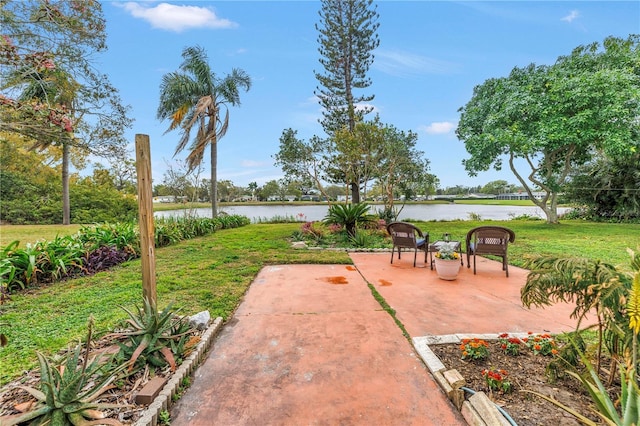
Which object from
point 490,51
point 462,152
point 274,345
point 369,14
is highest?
point 369,14

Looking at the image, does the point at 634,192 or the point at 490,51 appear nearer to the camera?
the point at 490,51

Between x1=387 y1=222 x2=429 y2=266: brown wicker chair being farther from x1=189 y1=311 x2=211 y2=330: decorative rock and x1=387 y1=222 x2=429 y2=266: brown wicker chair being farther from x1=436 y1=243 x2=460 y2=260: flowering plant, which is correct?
x1=189 y1=311 x2=211 y2=330: decorative rock

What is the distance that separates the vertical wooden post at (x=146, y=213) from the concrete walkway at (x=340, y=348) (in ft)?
2.44

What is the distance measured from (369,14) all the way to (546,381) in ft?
56.2

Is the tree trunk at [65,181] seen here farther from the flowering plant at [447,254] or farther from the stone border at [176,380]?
the flowering plant at [447,254]

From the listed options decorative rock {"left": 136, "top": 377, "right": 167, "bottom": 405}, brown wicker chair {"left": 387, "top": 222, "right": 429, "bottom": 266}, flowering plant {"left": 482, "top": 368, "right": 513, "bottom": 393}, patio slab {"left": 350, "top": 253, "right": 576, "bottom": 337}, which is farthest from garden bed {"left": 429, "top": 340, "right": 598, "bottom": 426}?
brown wicker chair {"left": 387, "top": 222, "right": 429, "bottom": 266}

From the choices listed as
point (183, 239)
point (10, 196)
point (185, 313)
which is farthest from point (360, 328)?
point (10, 196)

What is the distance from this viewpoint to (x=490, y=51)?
312 inches

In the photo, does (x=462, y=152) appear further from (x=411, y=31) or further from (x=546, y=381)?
(x=546, y=381)

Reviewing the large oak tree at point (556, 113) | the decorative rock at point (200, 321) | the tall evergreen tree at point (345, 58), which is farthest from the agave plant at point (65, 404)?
the tall evergreen tree at point (345, 58)

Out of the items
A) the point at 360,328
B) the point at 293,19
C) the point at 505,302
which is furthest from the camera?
the point at 293,19

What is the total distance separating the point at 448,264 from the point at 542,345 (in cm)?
187

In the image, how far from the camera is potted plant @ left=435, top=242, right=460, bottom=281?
386 centimetres

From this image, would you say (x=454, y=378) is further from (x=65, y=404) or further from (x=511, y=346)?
(x=65, y=404)
